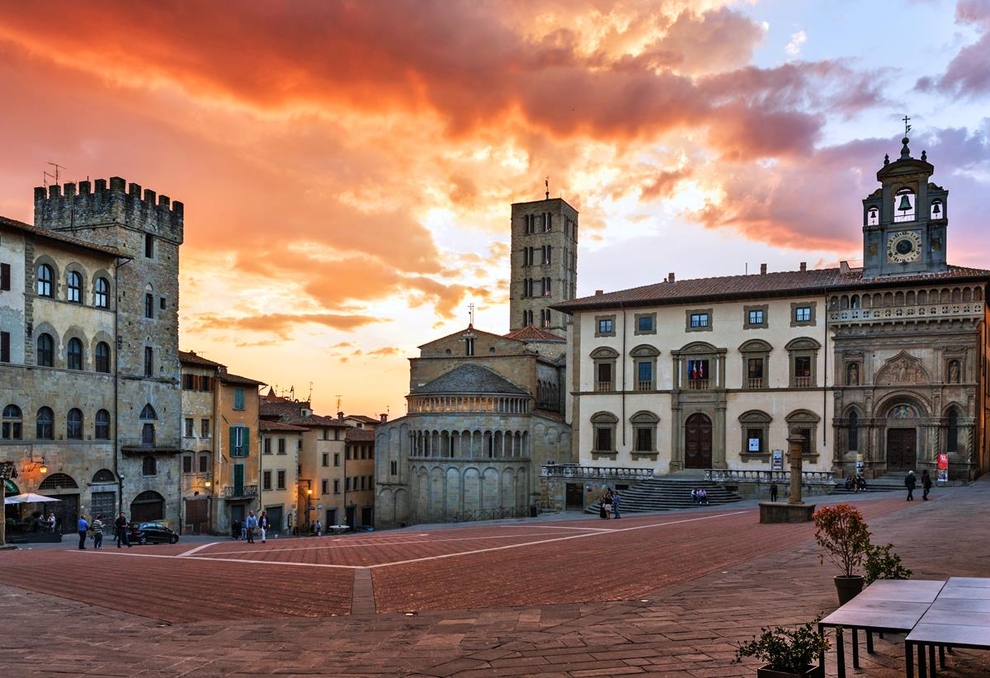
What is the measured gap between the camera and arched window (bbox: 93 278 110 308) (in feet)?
167

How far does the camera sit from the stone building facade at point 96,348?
150ft

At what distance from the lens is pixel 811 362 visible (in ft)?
183

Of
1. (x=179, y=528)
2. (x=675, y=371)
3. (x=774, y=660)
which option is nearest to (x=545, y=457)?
(x=675, y=371)

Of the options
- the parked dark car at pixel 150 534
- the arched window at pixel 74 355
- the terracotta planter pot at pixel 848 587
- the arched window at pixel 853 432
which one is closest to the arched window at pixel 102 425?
the arched window at pixel 74 355

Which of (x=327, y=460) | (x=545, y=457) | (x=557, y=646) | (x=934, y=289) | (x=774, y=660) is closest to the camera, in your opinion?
(x=774, y=660)

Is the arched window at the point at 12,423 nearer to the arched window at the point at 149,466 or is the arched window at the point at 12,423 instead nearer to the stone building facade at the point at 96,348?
the stone building facade at the point at 96,348

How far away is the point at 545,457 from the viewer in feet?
219

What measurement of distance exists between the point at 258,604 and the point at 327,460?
61521mm

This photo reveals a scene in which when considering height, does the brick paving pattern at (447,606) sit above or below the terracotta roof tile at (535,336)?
below

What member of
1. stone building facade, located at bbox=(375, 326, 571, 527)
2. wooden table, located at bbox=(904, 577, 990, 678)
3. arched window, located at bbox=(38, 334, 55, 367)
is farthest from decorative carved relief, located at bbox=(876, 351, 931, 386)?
arched window, located at bbox=(38, 334, 55, 367)

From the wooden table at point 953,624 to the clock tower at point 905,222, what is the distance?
48.1 m

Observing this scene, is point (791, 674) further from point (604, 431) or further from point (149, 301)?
point (604, 431)

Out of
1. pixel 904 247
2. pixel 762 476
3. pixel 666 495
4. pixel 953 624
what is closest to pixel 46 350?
pixel 666 495

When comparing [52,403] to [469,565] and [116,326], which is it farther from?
[469,565]
